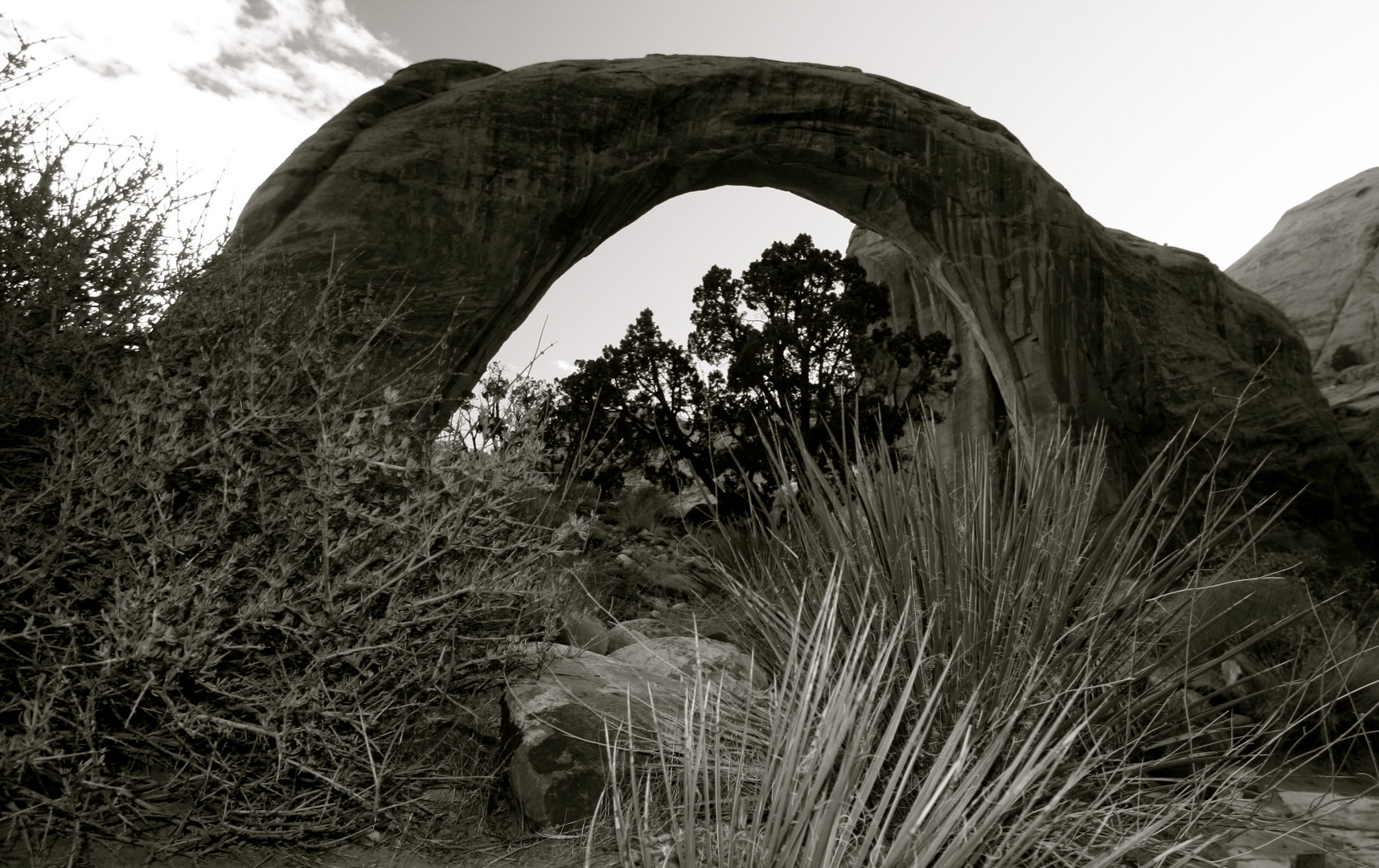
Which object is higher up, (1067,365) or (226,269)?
(226,269)

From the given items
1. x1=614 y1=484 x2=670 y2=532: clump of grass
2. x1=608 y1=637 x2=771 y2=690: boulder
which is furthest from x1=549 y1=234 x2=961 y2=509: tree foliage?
x1=608 y1=637 x2=771 y2=690: boulder

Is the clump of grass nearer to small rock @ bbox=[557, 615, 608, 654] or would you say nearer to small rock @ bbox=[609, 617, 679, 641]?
small rock @ bbox=[609, 617, 679, 641]

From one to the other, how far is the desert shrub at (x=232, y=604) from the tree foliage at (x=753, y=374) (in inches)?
177

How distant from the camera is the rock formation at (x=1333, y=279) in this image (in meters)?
13.9

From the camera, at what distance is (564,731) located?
2.49 metres

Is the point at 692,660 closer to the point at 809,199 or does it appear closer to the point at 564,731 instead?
the point at 564,731

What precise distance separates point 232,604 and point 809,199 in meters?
6.66

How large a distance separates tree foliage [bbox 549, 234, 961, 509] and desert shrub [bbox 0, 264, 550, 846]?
4.49 m

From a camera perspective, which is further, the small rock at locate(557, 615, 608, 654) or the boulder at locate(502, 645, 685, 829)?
the small rock at locate(557, 615, 608, 654)

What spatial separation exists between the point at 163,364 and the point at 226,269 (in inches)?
21.3

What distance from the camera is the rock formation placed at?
13914mm

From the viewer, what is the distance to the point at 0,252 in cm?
237

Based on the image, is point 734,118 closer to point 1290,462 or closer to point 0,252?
point 0,252

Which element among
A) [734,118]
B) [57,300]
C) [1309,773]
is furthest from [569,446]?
[1309,773]
